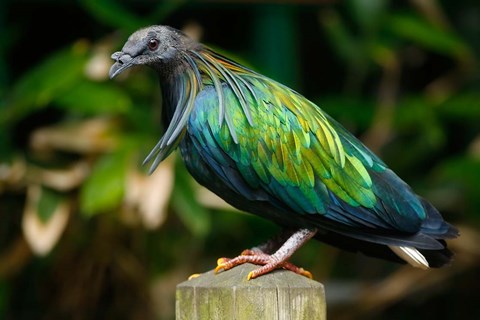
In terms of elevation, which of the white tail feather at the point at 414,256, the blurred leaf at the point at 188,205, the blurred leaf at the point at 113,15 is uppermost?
the white tail feather at the point at 414,256

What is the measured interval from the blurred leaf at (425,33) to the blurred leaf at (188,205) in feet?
7.10

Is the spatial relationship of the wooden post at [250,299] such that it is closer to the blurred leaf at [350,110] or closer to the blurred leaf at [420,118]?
the blurred leaf at [350,110]

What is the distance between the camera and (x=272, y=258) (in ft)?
11.4

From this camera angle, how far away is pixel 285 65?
24.9 feet

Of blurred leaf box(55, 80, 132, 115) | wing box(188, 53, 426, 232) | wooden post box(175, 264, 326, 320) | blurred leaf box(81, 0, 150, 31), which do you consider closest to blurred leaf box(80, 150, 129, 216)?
blurred leaf box(55, 80, 132, 115)

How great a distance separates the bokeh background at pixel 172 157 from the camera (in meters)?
6.64

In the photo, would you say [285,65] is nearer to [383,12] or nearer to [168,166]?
[383,12]

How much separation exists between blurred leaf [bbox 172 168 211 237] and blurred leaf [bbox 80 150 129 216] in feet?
1.22

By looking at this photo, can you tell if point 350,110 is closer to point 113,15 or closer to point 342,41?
point 342,41

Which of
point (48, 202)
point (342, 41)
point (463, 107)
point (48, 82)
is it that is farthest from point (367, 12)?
point (48, 202)

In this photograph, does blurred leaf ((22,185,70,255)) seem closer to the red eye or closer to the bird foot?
the red eye

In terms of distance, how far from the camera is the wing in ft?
11.9

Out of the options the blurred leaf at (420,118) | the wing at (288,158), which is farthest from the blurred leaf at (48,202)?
the wing at (288,158)

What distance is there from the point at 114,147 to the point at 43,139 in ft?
1.73
